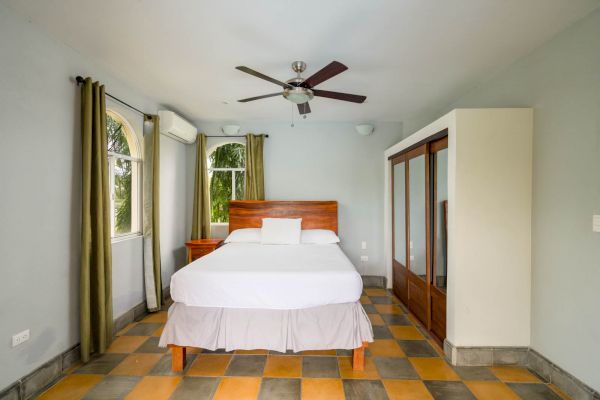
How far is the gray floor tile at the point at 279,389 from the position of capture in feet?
6.31

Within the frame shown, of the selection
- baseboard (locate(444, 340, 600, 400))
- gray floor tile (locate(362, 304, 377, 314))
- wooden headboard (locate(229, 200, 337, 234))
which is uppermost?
wooden headboard (locate(229, 200, 337, 234))

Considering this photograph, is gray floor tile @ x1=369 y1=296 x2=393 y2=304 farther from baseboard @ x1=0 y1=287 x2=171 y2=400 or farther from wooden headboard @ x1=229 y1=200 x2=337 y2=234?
baseboard @ x1=0 y1=287 x2=171 y2=400

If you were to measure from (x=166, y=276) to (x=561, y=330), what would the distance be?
4052 millimetres

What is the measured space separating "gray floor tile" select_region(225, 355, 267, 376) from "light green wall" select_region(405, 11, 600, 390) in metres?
2.16

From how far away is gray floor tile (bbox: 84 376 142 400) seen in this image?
1.93 m

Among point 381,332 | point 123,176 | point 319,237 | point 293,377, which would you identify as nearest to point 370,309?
point 381,332

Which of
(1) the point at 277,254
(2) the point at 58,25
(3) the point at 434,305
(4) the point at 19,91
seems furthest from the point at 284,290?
(2) the point at 58,25

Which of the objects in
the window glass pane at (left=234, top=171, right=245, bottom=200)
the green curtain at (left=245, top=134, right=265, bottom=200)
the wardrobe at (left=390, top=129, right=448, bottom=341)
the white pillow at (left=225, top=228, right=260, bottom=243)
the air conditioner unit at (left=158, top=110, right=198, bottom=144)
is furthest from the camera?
the window glass pane at (left=234, top=171, right=245, bottom=200)

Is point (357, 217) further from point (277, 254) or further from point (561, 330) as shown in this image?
point (561, 330)

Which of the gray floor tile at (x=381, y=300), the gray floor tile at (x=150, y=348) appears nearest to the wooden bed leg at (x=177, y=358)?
the gray floor tile at (x=150, y=348)

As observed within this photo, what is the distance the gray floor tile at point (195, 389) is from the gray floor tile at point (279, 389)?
349 mm

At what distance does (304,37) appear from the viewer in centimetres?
208

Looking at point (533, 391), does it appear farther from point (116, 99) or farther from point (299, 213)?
point (116, 99)

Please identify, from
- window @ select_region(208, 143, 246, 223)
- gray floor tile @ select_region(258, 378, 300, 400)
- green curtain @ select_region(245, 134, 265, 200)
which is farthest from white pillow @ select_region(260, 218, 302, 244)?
gray floor tile @ select_region(258, 378, 300, 400)
